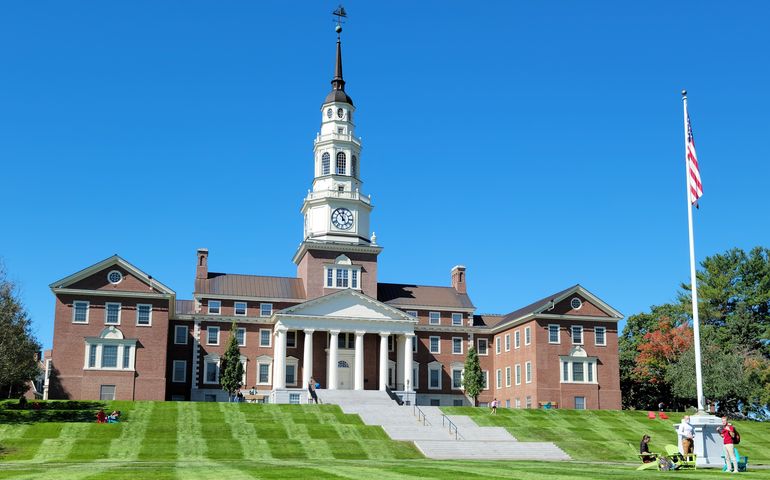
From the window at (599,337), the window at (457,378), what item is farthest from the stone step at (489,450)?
the window at (457,378)

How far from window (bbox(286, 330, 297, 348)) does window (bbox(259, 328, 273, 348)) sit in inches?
74.2

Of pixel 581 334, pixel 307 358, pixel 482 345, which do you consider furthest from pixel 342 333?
pixel 581 334

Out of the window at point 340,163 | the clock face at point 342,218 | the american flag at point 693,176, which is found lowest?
the american flag at point 693,176

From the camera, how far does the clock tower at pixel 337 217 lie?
74.1 meters

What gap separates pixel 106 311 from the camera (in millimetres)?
64938

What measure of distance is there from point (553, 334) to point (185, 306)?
29981mm

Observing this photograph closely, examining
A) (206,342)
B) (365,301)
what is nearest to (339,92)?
(365,301)

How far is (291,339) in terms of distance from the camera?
7294 centimetres

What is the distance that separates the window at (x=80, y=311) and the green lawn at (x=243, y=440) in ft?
40.5

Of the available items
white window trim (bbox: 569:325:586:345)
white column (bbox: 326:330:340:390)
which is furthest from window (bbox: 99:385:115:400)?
white window trim (bbox: 569:325:586:345)

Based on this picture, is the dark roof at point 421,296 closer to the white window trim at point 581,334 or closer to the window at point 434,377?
the window at point 434,377

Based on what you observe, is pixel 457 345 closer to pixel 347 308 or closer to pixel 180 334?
pixel 347 308

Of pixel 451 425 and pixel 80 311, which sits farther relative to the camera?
pixel 80 311

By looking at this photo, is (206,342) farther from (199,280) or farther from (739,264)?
(739,264)
